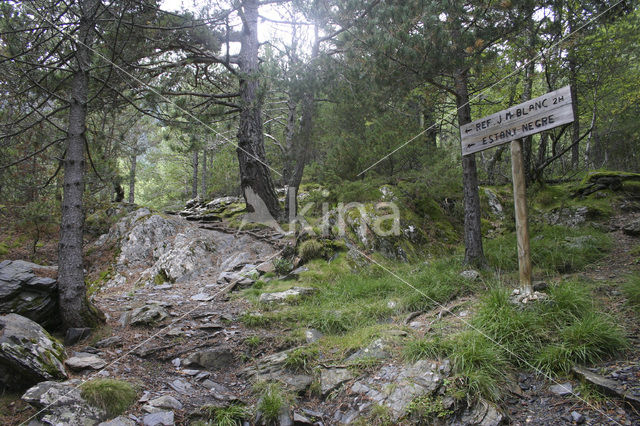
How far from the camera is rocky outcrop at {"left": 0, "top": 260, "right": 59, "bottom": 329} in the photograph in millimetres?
3967

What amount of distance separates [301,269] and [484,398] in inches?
177

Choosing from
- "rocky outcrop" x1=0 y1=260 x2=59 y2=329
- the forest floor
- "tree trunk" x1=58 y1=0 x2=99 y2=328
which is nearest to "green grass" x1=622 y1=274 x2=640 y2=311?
the forest floor

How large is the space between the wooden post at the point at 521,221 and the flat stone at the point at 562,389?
1353mm

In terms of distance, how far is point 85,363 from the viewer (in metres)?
3.59

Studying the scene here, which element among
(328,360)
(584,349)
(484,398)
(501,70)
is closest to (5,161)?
(328,360)

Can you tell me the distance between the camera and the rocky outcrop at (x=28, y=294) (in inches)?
156

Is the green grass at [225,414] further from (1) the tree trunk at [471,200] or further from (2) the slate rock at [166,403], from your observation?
(1) the tree trunk at [471,200]

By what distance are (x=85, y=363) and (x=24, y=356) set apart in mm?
606

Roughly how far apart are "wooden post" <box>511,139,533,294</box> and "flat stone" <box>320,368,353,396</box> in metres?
2.47

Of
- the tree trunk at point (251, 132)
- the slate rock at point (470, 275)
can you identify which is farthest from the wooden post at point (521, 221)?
the tree trunk at point (251, 132)

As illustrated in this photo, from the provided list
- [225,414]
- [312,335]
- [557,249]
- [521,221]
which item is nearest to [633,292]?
[521,221]

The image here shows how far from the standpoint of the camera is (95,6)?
15.2 ft

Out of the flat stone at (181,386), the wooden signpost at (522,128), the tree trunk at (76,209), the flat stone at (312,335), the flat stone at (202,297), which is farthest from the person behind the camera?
the flat stone at (202,297)

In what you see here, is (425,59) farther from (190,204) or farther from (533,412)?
(190,204)
